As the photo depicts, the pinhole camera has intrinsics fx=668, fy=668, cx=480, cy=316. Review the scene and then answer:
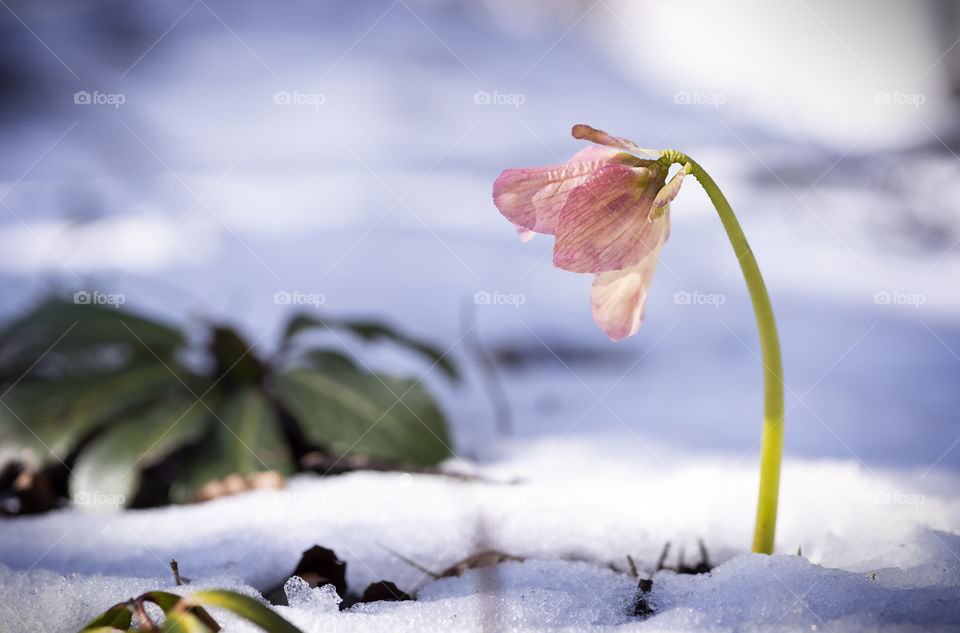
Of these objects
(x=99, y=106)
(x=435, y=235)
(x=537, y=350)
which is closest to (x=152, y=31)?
(x=99, y=106)

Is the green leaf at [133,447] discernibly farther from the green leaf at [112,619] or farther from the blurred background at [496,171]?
the green leaf at [112,619]

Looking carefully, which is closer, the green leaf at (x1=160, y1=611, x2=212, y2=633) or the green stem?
the green leaf at (x1=160, y1=611, x2=212, y2=633)

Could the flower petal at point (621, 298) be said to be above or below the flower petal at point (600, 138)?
below

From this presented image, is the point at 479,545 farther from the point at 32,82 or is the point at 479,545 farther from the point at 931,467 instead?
the point at 32,82

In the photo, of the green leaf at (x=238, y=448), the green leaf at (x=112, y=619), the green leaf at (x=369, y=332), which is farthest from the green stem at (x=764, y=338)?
the green leaf at (x=369, y=332)

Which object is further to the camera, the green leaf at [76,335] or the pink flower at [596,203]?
the green leaf at [76,335]

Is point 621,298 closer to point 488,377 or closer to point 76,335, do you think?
point 76,335

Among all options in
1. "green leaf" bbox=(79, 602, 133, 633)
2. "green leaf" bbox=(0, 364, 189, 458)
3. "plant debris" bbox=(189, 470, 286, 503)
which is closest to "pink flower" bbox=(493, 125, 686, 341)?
"green leaf" bbox=(79, 602, 133, 633)

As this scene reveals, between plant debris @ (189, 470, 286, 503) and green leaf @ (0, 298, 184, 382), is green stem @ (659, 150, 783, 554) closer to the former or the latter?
plant debris @ (189, 470, 286, 503)
